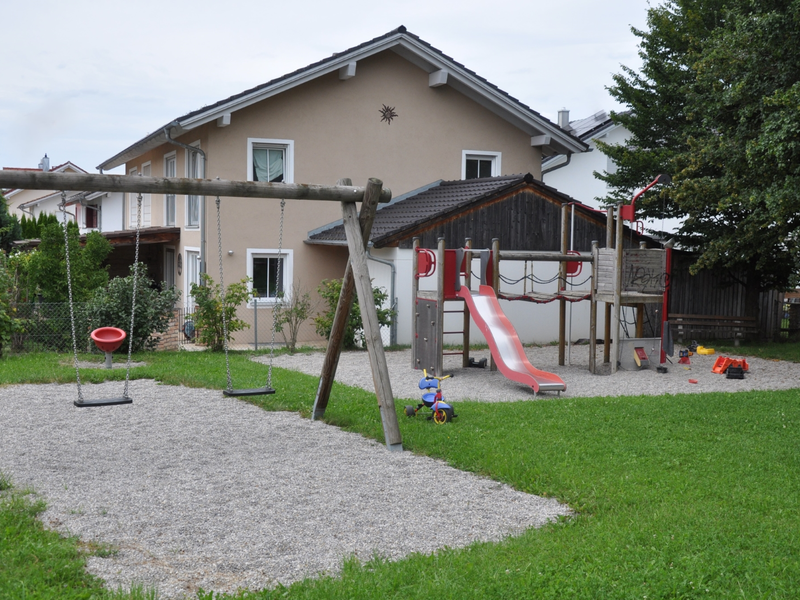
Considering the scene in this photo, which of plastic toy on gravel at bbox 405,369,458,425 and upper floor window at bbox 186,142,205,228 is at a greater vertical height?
upper floor window at bbox 186,142,205,228

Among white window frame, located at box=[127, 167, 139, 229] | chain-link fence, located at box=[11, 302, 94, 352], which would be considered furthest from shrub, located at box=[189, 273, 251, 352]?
white window frame, located at box=[127, 167, 139, 229]

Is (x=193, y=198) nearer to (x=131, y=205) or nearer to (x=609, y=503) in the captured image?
(x=131, y=205)

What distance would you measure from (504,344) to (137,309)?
691 centimetres

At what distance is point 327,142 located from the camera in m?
19.1

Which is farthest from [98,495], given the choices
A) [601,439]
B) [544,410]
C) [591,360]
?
[591,360]

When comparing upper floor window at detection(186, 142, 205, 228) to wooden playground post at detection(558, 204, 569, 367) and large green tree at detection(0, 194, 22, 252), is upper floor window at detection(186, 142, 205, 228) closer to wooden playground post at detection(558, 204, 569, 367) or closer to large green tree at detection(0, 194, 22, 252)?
wooden playground post at detection(558, 204, 569, 367)

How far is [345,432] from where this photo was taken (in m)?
8.79

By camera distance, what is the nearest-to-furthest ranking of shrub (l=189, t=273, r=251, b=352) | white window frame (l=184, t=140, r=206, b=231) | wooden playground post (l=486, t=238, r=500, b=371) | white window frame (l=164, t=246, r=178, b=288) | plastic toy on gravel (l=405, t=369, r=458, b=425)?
plastic toy on gravel (l=405, t=369, r=458, b=425)
wooden playground post (l=486, t=238, r=500, b=371)
shrub (l=189, t=273, r=251, b=352)
white window frame (l=184, t=140, r=206, b=231)
white window frame (l=164, t=246, r=178, b=288)

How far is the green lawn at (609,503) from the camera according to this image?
455 centimetres

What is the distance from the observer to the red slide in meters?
11.6

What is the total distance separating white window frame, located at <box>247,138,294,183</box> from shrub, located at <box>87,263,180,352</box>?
4096 mm

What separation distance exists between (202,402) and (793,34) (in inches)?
414

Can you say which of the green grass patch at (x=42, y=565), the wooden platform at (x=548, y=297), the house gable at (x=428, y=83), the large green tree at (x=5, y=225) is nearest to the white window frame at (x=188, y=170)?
the house gable at (x=428, y=83)

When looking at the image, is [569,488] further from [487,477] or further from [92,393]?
[92,393]
